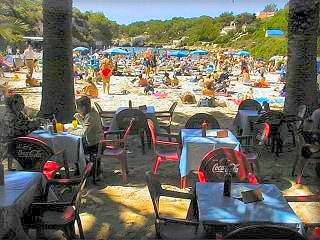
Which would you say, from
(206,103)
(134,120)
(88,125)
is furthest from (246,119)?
(206,103)

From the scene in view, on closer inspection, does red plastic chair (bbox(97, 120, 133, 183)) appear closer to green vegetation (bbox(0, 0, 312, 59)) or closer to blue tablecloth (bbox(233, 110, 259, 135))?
blue tablecloth (bbox(233, 110, 259, 135))

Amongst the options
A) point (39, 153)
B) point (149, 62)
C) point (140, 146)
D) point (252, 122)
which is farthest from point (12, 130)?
point (149, 62)

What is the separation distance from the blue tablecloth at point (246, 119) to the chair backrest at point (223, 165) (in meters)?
3.71

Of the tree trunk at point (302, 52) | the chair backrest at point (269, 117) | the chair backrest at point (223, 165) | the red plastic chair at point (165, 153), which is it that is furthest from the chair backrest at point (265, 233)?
the tree trunk at point (302, 52)

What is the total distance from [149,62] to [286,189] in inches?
928

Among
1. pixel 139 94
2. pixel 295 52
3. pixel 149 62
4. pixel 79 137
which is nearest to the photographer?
pixel 79 137

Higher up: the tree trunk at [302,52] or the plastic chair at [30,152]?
the tree trunk at [302,52]

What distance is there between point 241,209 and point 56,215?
5.43 feet

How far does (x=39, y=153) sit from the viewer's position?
5699mm

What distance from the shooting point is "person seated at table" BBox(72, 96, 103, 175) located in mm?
6488

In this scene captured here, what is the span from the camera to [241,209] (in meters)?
3.64

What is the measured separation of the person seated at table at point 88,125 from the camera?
649 cm

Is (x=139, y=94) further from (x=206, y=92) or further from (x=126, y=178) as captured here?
(x=126, y=178)

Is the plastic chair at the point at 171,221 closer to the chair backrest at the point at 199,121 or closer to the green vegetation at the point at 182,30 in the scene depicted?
the chair backrest at the point at 199,121
